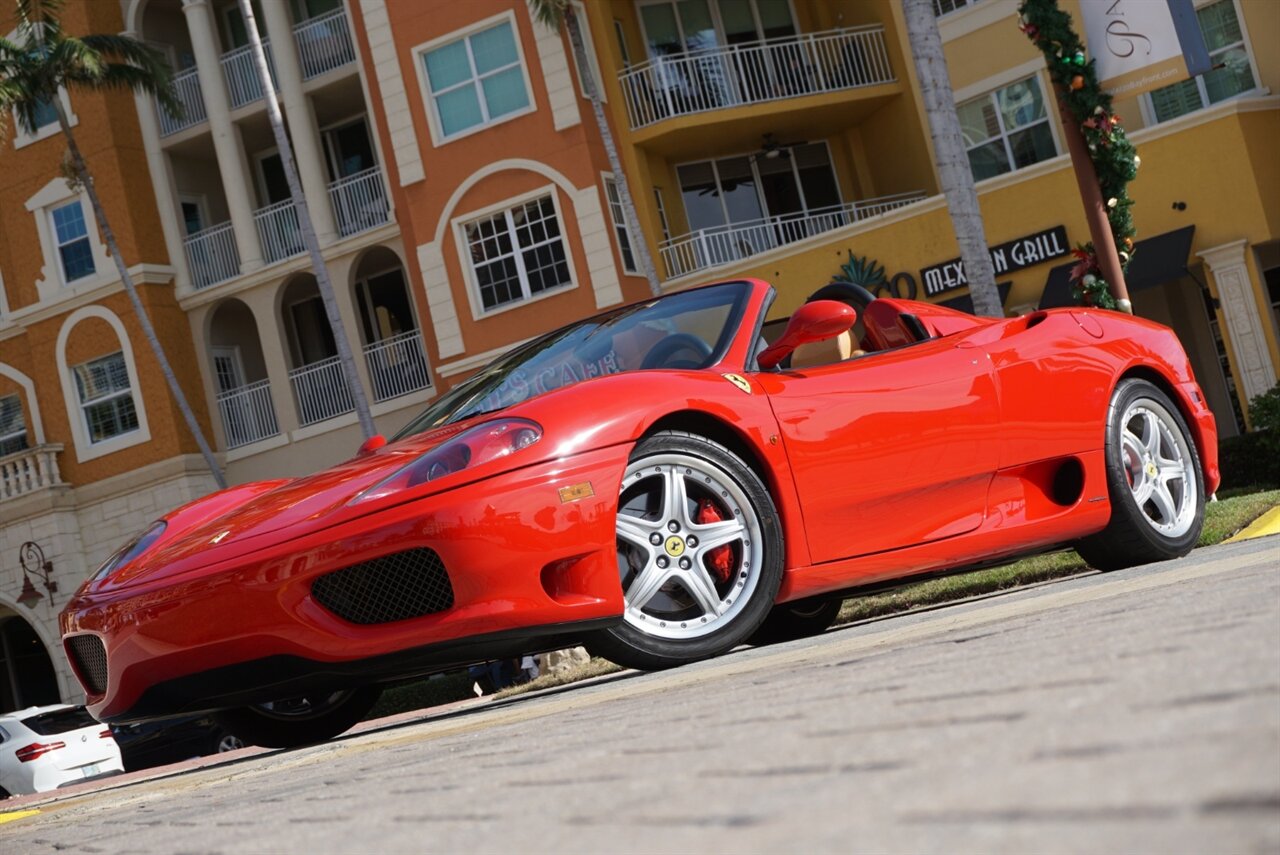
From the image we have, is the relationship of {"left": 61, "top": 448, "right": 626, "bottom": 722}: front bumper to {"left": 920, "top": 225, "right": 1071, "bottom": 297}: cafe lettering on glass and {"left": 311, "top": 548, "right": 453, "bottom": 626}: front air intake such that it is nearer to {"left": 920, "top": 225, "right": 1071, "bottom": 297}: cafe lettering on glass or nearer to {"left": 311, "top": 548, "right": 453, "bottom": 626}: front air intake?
{"left": 311, "top": 548, "right": 453, "bottom": 626}: front air intake

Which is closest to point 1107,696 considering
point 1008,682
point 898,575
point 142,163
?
point 1008,682

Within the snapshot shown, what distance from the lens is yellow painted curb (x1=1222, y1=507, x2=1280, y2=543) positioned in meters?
8.09

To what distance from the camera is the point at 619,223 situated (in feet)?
86.0

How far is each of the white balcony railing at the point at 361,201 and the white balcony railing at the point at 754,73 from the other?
5.63 metres

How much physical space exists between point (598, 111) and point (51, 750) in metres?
13.3

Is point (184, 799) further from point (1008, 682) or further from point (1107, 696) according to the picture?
point (1107, 696)

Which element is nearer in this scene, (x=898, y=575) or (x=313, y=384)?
(x=898, y=575)

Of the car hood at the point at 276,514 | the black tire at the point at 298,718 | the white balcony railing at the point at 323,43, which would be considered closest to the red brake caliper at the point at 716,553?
the car hood at the point at 276,514

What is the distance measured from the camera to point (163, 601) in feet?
15.6

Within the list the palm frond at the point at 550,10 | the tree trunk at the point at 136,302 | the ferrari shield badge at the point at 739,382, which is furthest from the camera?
the tree trunk at the point at 136,302

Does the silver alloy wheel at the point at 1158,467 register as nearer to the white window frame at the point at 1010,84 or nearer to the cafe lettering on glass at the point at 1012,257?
the cafe lettering on glass at the point at 1012,257

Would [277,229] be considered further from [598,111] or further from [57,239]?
[598,111]

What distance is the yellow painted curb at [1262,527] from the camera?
809 cm

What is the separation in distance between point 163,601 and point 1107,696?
12.0ft
